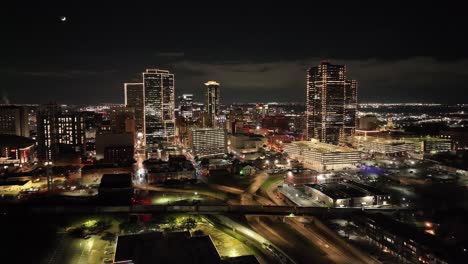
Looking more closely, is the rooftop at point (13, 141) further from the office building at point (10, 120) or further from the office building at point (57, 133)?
the office building at point (10, 120)

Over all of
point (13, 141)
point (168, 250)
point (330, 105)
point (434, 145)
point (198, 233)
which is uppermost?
point (330, 105)

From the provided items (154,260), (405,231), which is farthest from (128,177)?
(405,231)

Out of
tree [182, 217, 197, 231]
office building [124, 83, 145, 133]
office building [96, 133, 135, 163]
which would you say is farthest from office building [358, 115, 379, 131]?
tree [182, 217, 197, 231]

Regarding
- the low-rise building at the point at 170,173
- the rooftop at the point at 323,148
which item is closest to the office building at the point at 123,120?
the low-rise building at the point at 170,173

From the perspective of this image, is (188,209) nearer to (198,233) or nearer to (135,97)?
(198,233)

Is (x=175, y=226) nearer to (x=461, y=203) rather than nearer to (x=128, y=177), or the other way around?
(x=128, y=177)

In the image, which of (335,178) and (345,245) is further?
A: (335,178)

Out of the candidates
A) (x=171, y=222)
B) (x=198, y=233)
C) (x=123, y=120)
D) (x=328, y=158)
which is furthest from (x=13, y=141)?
(x=328, y=158)
